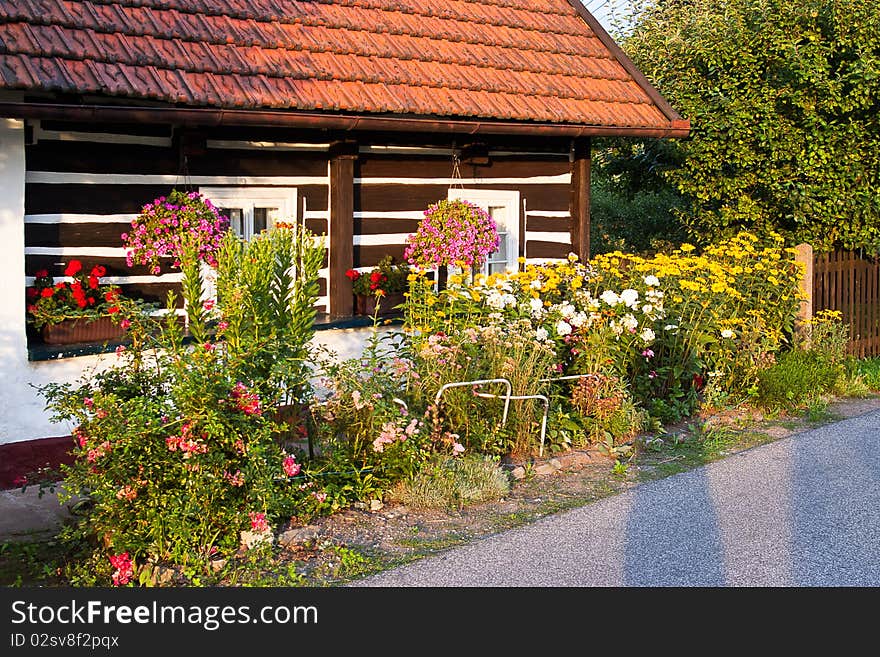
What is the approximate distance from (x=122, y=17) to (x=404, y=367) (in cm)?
370

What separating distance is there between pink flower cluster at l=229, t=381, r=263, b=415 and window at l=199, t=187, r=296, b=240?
144 inches

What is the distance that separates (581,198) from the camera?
12523 millimetres

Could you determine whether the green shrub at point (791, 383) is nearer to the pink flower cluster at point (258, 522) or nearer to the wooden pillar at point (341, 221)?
the wooden pillar at point (341, 221)

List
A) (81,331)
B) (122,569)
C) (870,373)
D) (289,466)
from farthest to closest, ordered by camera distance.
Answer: (870,373), (81,331), (289,466), (122,569)

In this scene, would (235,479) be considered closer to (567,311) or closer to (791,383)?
(567,311)

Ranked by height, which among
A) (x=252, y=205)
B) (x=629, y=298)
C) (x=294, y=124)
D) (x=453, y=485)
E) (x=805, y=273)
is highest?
(x=294, y=124)

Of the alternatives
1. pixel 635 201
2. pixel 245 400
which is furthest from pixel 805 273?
pixel 245 400

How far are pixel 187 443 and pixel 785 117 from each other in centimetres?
953

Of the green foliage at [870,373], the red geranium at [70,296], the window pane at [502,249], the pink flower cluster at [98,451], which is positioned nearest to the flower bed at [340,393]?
the pink flower cluster at [98,451]

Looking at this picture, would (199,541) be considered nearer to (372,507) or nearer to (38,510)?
(372,507)

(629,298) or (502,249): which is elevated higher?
(502,249)

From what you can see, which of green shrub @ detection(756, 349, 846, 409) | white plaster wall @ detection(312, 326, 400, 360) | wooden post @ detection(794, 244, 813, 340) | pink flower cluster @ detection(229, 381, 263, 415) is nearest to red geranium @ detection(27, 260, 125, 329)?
white plaster wall @ detection(312, 326, 400, 360)

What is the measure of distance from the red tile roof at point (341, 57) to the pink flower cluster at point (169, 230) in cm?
83

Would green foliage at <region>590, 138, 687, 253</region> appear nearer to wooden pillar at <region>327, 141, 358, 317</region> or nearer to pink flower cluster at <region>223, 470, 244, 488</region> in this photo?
wooden pillar at <region>327, 141, 358, 317</region>
